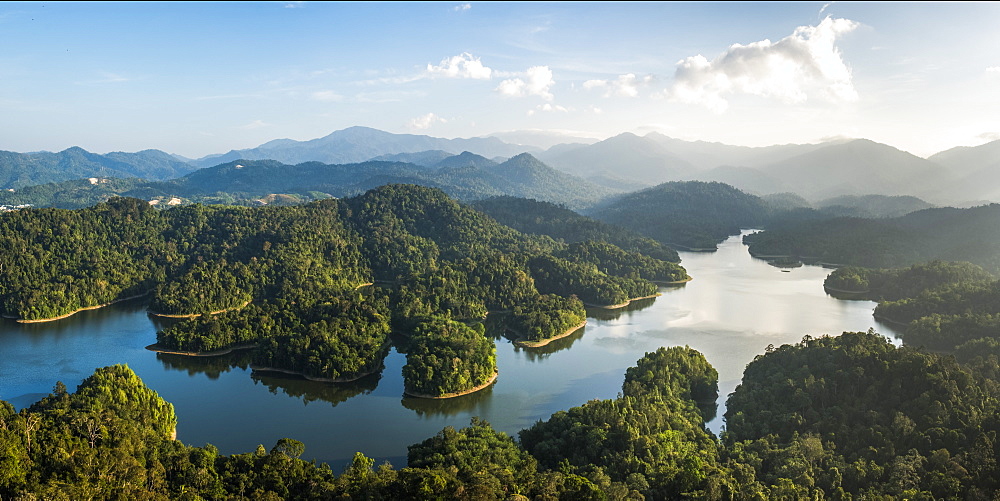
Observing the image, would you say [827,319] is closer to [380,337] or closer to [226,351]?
[380,337]

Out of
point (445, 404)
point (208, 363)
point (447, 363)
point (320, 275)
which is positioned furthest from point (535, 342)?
point (320, 275)

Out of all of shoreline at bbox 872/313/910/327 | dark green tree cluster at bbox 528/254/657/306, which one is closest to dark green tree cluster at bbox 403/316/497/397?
dark green tree cluster at bbox 528/254/657/306

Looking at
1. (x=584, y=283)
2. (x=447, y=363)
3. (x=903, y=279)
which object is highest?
(x=903, y=279)

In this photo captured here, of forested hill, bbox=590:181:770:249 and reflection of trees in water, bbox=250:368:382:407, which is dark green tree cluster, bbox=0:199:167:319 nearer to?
reflection of trees in water, bbox=250:368:382:407

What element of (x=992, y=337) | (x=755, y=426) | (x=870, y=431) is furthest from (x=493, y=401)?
(x=992, y=337)

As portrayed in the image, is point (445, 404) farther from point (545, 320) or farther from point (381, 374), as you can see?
point (545, 320)

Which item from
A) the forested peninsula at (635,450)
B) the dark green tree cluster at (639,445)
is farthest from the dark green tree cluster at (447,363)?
the dark green tree cluster at (639,445)

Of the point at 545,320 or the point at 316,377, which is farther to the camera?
the point at 545,320
